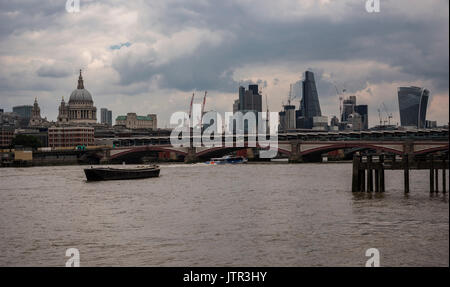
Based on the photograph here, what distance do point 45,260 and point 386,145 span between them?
7487cm

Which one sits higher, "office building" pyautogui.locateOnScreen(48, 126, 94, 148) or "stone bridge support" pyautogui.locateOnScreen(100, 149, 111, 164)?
"office building" pyautogui.locateOnScreen(48, 126, 94, 148)

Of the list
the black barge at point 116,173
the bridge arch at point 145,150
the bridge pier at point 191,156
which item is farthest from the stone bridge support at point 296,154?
the black barge at point 116,173

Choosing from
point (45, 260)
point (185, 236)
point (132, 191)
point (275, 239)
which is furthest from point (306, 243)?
point (132, 191)

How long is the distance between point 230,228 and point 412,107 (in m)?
165

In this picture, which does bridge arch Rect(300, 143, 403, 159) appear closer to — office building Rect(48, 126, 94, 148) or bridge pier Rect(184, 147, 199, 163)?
bridge pier Rect(184, 147, 199, 163)

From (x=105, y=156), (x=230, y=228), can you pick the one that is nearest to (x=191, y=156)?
Result: (x=105, y=156)

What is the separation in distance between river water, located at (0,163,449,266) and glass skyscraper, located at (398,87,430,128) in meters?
136

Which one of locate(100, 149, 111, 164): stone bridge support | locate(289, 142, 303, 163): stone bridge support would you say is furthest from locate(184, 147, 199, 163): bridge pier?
locate(289, 142, 303, 163): stone bridge support

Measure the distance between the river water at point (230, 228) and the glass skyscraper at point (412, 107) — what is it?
13587 centimetres

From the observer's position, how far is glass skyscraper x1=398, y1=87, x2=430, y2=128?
170m

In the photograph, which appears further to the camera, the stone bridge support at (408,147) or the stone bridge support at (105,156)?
the stone bridge support at (105,156)

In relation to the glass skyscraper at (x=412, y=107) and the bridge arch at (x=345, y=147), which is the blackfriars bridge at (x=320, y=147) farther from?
the glass skyscraper at (x=412, y=107)

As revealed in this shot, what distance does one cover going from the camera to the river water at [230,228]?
19391 millimetres

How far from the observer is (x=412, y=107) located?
18088cm
